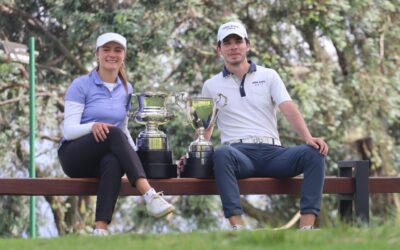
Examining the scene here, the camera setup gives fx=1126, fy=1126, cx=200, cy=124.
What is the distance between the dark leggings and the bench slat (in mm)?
221

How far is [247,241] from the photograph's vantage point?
17.8 ft

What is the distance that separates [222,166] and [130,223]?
11.6 m

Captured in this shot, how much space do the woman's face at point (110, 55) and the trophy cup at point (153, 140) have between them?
0.31 meters

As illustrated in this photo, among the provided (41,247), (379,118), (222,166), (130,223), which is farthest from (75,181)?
(130,223)

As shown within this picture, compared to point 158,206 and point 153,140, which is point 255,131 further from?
point 158,206

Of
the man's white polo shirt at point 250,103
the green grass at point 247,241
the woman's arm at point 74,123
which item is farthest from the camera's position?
the man's white polo shirt at point 250,103

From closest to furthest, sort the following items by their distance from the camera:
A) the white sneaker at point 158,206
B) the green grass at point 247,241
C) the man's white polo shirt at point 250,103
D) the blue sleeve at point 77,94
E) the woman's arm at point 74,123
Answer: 1. the green grass at point 247,241
2. the white sneaker at point 158,206
3. the woman's arm at point 74,123
4. the blue sleeve at point 77,94
5. the man's white polo shirt at point 250,103

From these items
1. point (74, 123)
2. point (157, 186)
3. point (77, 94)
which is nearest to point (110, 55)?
point (77, 94)

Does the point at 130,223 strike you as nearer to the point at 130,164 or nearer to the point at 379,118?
the point at 379,118

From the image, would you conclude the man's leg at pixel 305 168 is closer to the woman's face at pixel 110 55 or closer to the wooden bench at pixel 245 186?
the wooden bench at pixel 245 186

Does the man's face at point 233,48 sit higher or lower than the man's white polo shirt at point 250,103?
higher

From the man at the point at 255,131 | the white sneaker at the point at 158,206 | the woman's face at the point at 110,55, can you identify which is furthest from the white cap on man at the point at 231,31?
the white sneaker at the point at 158,206

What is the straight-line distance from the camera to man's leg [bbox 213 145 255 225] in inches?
281

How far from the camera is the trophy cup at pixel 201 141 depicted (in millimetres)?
7590
